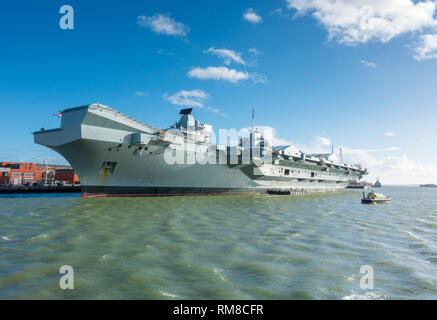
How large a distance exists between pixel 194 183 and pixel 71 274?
17836mm

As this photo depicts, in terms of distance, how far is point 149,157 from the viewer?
1881 centimetres

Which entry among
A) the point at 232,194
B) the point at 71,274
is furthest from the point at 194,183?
the point at 71,274

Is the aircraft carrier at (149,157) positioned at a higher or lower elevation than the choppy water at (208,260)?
higher

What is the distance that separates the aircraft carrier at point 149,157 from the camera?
16.6m

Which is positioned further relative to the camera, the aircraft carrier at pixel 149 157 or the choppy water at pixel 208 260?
the aircraft carrier at pixel 149 157

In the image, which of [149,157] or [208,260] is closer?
[208,260]

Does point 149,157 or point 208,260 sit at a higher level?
point 149,157

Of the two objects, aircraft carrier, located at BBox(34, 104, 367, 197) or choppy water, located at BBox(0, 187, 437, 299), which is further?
aircraft carrier, located at BBox(34, 104, 367, 197)

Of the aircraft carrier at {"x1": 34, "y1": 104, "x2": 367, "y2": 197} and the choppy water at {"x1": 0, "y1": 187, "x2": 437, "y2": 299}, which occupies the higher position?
the aircraft carrier at {"x1": 34, "y1": 104, "x2": 367, "y2": 197}

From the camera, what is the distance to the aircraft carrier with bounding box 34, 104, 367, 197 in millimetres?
16625
